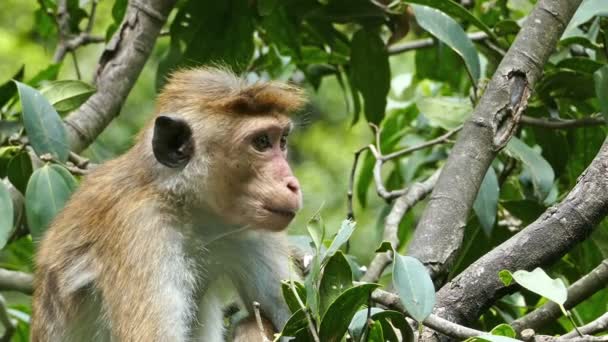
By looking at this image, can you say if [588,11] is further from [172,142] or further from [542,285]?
[172,142]

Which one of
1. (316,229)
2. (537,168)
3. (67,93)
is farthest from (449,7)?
(316,229)

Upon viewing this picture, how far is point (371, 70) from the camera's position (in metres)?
7.00

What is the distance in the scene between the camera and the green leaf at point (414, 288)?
410 cm

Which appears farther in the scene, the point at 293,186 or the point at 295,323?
the point at 293,186

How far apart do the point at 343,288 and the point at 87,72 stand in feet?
42.4

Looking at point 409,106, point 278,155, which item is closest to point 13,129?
point 278,155

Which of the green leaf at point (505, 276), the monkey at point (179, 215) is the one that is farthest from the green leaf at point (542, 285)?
the monkey at point (179, 215)

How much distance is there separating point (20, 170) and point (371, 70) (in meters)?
2.27

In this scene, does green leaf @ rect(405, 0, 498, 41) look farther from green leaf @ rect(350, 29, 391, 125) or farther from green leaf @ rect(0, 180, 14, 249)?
green leaf @ rect(0, 180, 14, 249)

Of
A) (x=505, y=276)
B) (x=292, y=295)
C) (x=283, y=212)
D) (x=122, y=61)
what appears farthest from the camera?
(x=122, y=61)

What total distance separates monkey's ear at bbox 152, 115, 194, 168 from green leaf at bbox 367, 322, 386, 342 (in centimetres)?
182

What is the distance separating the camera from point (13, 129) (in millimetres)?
6391

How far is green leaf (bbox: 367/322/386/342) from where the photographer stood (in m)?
4.21

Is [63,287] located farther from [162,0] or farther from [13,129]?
[162,0]
